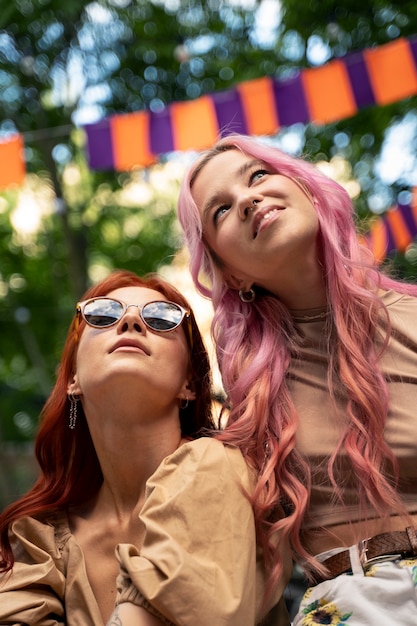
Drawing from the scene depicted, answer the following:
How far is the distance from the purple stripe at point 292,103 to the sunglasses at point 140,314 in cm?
294

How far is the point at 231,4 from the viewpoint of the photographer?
685cm

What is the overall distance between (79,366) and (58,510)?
0.43 meters

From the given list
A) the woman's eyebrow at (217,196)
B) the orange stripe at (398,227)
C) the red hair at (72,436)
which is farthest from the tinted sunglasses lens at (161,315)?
the orange stripe at (398,227)

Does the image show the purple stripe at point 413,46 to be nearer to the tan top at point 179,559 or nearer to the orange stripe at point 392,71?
the orange stripe at point 392,71

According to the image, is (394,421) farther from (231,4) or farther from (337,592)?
(231,4)

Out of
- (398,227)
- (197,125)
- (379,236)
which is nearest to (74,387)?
(197,125)

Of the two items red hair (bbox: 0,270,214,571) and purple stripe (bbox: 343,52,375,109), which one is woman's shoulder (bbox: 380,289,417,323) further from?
purple stripe (bbox: 343,52,375,109)

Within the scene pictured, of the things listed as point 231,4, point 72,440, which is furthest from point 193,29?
point 72,440

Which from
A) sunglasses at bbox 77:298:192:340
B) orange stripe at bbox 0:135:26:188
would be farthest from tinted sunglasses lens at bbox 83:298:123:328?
orange stripe at bbox 0:135:26:188

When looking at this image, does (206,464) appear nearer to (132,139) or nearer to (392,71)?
(392,71)

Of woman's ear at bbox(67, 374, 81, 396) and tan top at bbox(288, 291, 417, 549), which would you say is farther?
woman's ear at bbox(67, 374, 81, 396)

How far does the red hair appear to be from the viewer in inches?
92.5

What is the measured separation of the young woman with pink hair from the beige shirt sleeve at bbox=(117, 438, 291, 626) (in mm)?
89

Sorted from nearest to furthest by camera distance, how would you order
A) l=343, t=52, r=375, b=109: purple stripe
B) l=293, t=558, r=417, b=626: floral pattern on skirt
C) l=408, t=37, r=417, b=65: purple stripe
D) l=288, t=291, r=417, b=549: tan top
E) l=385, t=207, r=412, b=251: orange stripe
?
l=293, t=558, r=417, b=626: floral pattern on skirt → l=288, t=291, r=417, b=549: tan top → l=408, t=37, r=417, b=65: purple stripe → l=343, t=52, r=375, b=109: purple stripe → l=385, t=207, r=412, b=251: orange stripe
